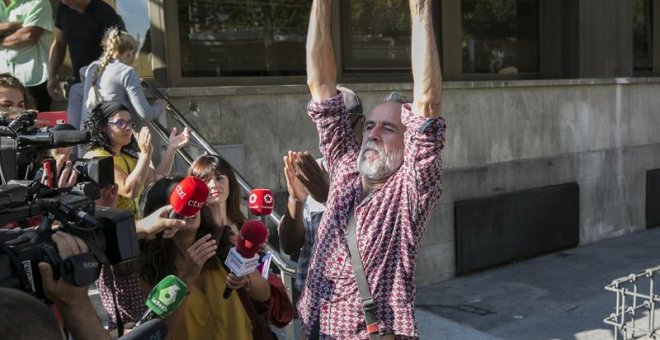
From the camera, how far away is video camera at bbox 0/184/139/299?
1899 mm

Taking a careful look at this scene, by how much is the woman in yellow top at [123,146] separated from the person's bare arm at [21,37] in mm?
1696

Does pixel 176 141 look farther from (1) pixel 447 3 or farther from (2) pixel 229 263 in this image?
(1) pixel 447 3

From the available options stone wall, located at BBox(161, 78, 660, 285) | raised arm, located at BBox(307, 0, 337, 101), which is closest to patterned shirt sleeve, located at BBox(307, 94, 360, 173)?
raised arm, located at BBox(307, 0, 337, 101)

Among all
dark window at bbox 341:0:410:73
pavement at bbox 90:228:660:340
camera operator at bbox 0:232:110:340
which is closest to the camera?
camera operator at bbox 0:232:110:340

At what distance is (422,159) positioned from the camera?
2.50 metres

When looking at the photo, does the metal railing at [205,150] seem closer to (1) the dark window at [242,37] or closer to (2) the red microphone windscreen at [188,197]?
(2) the red microphone windscreen at [188,197]

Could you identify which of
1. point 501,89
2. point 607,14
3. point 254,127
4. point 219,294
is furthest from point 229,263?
point 607,14

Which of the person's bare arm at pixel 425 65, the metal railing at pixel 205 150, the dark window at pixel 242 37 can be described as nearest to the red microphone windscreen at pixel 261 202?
→ the metal railing at pixel 205 150

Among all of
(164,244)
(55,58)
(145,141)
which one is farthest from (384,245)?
(55,58)

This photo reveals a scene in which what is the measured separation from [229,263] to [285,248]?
577 mm

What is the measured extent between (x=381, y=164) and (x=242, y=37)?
5260 mm

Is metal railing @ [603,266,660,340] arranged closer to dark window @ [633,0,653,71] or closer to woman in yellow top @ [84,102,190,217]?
woman in yellow top @ [84,102,190,217]

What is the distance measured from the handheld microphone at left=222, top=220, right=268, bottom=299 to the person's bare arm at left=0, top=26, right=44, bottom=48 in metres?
3.64

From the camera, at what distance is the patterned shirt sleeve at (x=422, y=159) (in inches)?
98.0
